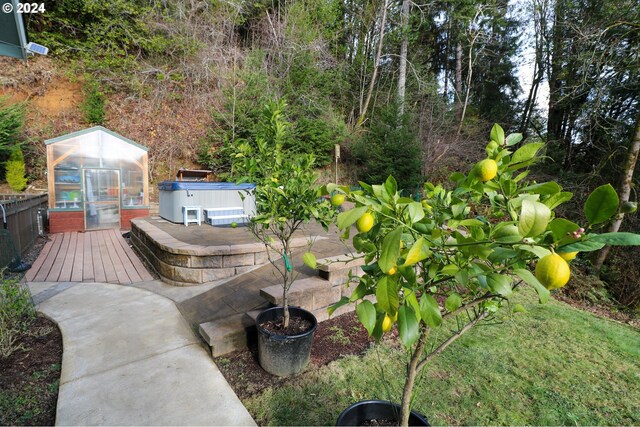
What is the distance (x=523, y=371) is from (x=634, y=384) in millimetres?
818

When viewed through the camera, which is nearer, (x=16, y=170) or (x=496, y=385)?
→ (x=496, y=385)

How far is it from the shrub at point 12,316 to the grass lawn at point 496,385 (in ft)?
6.71

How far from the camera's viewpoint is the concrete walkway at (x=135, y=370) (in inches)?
68.8

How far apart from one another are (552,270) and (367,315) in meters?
0.39

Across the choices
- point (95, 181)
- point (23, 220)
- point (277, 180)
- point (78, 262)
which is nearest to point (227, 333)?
point (277, 180)

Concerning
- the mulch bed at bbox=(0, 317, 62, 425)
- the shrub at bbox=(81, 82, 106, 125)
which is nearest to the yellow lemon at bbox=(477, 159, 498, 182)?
the mulch bed at bbox=(0, 317, 62, 425)

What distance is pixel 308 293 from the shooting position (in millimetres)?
2758

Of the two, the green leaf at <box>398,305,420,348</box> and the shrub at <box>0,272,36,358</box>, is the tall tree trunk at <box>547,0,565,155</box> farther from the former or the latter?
the shrub at <box>0,272,36,358</box>

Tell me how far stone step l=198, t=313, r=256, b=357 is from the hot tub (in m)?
3.54

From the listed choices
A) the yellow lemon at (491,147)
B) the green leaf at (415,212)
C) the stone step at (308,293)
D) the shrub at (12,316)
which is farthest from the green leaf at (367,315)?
the shrub at (12,316)

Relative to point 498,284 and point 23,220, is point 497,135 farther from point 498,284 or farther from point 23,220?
point 23,220

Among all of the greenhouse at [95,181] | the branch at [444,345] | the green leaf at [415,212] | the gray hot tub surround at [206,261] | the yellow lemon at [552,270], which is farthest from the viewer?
the greenhouse at [95,181]

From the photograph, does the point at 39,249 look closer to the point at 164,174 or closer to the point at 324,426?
the point at 164,174

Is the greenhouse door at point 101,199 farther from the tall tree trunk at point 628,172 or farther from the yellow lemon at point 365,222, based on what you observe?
the tall tree trunk at point 628,172
